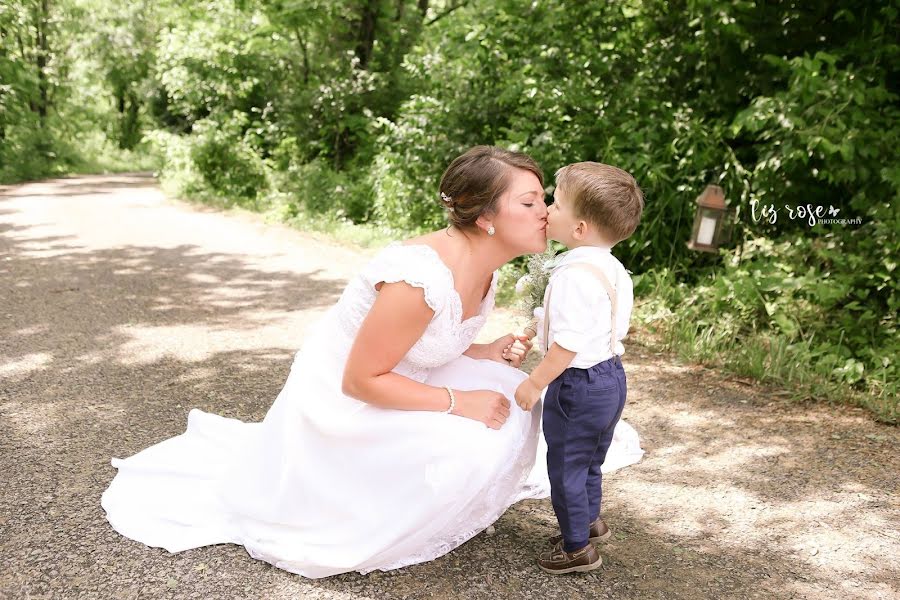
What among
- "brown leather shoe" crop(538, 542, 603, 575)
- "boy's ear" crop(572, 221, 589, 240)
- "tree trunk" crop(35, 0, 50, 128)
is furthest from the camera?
"tree trunk" crop(35, 0, 50, 128)

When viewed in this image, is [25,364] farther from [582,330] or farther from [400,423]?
[582,330]

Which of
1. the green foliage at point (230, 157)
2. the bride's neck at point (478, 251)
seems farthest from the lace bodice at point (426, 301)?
the green foliage at point (230, 157)

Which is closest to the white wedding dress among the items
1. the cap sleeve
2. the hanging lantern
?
the cap sleeve

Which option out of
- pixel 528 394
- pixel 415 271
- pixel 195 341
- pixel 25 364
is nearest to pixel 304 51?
pixel 195 341

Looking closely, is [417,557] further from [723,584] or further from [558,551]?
[723,584]

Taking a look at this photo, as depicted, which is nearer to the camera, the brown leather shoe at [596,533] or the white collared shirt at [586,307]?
the white collared shirt at [586,307]

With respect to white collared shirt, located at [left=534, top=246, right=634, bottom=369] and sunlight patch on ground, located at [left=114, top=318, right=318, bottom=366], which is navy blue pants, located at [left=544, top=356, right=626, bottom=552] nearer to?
white collared shirt, located at [left=534, top=246, right=634, bottom=369]

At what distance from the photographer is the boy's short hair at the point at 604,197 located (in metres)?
2.41

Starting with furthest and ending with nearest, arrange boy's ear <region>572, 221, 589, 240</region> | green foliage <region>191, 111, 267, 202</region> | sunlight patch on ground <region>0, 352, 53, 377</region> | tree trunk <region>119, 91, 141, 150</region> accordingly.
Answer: tree trunk <region>119, 91, 141, 150</region>
green foliage <region>191, 111, 267, 202</region>
sunlight patch on ground <region>0, 352, 53, 377</region>
boy's ear <region>572, 221, 589, 240</region>

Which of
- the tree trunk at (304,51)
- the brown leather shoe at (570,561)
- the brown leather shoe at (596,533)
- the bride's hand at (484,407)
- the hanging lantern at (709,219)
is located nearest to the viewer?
the bride's hand at (484,407)

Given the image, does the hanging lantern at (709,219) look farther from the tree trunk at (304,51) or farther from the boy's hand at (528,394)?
the tree trunk at (304,51)

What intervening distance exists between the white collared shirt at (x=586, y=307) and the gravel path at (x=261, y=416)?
92 cm

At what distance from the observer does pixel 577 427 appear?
2523mm

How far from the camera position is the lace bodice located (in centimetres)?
251
